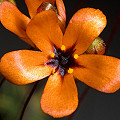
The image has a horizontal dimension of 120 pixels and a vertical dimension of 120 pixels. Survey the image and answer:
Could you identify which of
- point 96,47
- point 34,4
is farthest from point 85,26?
point 34,4

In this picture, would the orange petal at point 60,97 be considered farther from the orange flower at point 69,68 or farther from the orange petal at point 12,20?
the orange petal at point 12,20

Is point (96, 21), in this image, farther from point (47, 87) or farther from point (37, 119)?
point (37, 119)

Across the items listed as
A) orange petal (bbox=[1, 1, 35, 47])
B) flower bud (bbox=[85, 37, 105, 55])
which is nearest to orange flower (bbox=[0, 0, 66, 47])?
orange petal (bbox=[1, 1, 35, 47])

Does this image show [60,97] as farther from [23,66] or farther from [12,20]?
[12,20]

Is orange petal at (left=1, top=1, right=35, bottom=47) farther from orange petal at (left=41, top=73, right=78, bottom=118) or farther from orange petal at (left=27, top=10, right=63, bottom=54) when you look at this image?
orange petal at (left=41, top=73, right=78, bottom=118)

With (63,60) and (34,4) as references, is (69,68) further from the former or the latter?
(34,4)

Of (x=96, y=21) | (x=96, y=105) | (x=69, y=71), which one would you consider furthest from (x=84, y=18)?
(x=96, y=105)

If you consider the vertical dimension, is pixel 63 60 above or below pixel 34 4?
below

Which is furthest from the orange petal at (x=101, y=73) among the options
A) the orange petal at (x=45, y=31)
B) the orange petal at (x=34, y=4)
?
the orange petal at (x=34, y=4)
